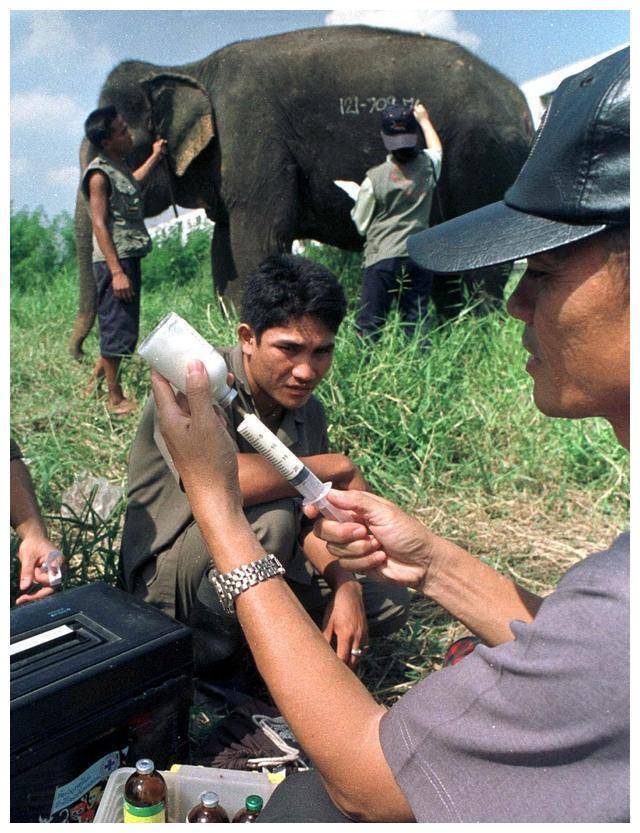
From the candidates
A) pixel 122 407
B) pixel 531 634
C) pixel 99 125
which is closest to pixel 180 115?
pixel 99 125

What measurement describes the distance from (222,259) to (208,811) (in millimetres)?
4813

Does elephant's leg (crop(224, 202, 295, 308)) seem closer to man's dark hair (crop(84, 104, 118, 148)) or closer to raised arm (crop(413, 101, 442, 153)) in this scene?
raised arm (crop(413, 101, 442, 153))

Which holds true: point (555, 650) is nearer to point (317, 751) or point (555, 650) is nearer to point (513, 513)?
point (317, 751)

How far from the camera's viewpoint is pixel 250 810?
4.67 feet

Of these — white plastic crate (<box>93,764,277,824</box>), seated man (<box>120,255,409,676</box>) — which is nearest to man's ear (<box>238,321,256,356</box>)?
seated man (<box>120,255,409,676</box>)

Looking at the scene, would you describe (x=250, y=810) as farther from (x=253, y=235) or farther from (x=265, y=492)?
(x=253, y=235)

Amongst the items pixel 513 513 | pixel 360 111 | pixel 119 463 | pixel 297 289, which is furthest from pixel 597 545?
pixel 360 111

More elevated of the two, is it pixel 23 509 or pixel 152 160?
pixel 152 160

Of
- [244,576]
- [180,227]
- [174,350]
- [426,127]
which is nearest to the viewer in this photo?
[244,576]

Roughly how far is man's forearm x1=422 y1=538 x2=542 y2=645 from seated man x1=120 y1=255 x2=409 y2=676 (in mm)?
558

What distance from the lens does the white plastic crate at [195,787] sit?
1.51m

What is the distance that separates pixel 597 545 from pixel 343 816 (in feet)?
7.45

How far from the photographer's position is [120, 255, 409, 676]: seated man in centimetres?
207

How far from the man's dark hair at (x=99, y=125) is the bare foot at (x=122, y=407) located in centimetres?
139
